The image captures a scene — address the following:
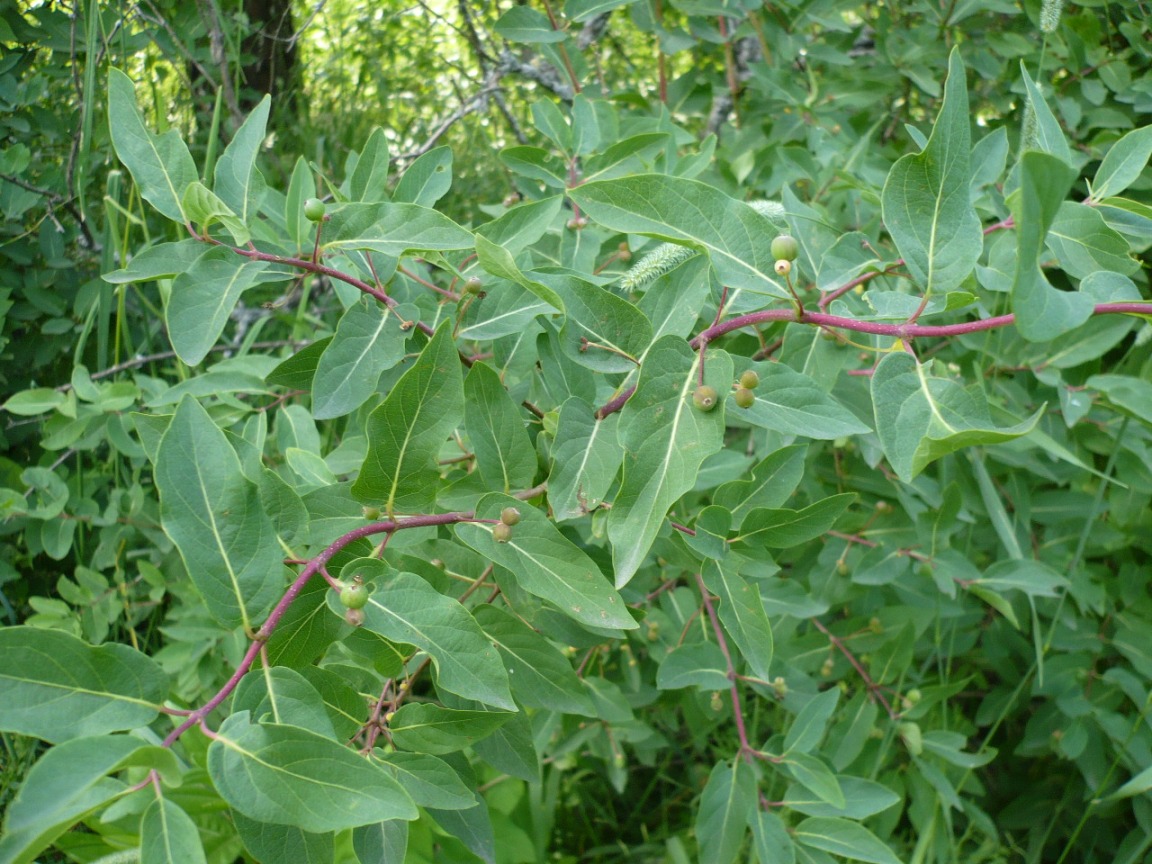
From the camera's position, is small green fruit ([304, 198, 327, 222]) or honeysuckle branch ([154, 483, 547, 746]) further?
small green fruit ([304, 198, 327, 222])

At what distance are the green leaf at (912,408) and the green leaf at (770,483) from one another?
27 centimetres

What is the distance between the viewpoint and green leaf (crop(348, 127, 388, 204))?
3.51 feet

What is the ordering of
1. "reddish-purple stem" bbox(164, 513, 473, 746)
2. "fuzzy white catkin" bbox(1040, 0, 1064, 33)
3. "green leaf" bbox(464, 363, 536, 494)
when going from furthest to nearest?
1. "fuzzy white catkin" bbox(1040, 0, 1064, 33)
2. "green leaf" bbox(464, 363, 536, 494)
3. "reddish-purple stem" bbox(164, 513, 473, 746)

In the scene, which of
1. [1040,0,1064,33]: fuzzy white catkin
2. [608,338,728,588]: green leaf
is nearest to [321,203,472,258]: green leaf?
[608,338,728,588]: green leaf

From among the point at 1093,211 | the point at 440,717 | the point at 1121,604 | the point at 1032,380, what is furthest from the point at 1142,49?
the point at 440,717

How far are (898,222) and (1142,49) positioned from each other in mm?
1460

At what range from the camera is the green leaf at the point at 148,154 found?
2.91 ft

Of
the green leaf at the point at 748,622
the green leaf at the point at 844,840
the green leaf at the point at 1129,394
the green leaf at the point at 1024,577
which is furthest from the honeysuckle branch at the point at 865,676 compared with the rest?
the green leaf at the point at 748,622

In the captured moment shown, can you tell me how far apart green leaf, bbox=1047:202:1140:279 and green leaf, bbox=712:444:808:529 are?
1.07 feet

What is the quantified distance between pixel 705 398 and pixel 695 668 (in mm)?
638

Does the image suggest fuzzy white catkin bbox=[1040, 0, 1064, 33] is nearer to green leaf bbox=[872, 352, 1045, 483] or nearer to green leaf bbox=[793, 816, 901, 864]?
green leaf bbox=[872, 352, 1045, 483]

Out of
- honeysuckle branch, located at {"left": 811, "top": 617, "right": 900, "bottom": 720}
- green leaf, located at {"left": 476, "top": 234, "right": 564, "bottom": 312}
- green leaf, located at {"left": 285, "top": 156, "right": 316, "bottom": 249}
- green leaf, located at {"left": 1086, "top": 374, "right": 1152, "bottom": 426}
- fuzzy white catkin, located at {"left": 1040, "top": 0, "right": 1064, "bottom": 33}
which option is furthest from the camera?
honeysuckle branch, located at {"left": 811, "top": 617, "right": 900, "bottom": 720}

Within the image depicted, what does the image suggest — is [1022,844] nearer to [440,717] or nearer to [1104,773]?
[1104,773]

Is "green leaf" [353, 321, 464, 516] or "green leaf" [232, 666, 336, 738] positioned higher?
"green leaf" [353, 321, 464, 516]
